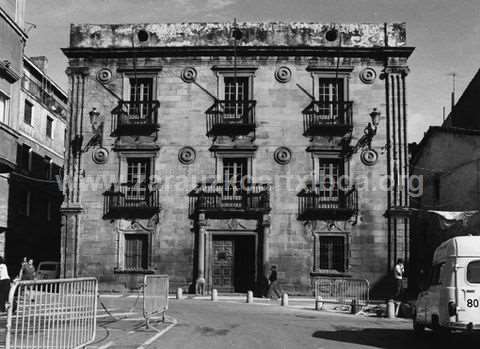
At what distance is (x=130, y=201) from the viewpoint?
25.9 meters

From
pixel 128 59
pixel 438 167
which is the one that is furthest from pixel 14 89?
pixel 438 167

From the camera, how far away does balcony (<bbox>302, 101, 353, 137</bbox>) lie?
25.8 metres

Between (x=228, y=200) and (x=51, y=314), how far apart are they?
59.0 feet

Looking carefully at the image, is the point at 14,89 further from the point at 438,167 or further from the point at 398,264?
the point at 438,167

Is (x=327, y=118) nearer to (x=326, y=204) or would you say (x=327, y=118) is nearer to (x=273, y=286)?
(x=326, y=204)

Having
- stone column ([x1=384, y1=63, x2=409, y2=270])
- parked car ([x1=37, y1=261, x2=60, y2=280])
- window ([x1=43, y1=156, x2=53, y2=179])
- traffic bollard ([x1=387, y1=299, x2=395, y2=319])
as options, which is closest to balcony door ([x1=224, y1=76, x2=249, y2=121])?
stone column ([x1=384, y1=63, x2=409, y2=270])

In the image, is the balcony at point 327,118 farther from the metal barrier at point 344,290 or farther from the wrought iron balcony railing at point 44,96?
the wrought iron balcony railing at point 44,96

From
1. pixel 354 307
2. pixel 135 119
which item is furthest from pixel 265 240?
pixel 135 119

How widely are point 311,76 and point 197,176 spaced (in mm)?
6728

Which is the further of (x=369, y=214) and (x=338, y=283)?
(x=369, y=214)

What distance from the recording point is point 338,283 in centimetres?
2167

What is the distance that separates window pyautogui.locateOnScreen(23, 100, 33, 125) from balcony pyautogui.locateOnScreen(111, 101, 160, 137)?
8.71 m

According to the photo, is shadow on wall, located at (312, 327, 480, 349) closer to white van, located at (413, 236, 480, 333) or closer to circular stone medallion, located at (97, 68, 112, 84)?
white van, located at (413, 236, 480, 333)

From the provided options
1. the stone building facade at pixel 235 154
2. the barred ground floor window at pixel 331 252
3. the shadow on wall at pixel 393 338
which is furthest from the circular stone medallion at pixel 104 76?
the shadow on wall at pixel 393 338
